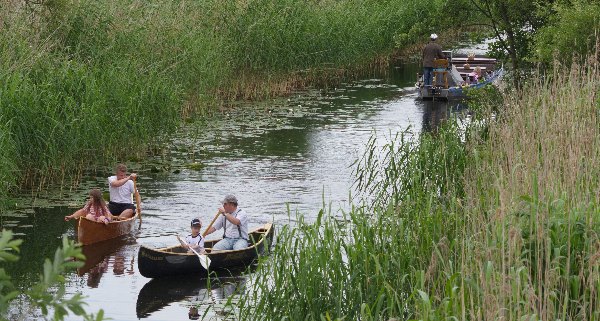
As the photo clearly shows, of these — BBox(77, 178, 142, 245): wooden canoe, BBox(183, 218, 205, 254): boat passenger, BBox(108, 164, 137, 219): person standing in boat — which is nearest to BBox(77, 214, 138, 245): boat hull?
BBox(77, 178, 142, 245): wooden canoe

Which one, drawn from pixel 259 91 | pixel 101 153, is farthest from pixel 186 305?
pixel 259 91

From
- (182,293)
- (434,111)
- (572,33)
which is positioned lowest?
(182,293)

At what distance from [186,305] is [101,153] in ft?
26.5

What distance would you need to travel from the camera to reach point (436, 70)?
32.3m

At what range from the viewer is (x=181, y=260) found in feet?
47.1

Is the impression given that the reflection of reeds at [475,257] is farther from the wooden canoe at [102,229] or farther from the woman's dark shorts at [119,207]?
the woman's dark shorts at [119,207]

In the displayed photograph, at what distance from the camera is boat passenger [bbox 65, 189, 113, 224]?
16.3m

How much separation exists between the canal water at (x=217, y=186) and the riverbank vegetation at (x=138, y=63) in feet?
2.01

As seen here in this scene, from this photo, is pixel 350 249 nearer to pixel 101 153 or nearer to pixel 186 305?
pixel 186 305

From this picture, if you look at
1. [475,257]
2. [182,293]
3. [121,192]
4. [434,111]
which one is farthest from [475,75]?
[475,257]

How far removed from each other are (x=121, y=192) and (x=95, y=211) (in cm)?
112

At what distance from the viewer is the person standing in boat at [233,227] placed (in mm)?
14984

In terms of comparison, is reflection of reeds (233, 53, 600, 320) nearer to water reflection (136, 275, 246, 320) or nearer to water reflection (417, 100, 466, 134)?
water reflection (136, 275, 246, 320)

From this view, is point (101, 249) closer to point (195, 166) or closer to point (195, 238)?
point (195, 238)
